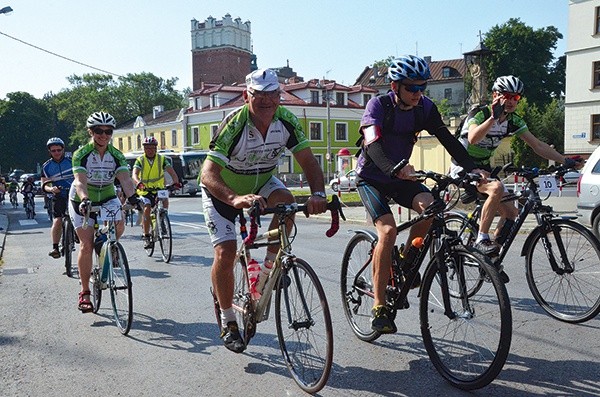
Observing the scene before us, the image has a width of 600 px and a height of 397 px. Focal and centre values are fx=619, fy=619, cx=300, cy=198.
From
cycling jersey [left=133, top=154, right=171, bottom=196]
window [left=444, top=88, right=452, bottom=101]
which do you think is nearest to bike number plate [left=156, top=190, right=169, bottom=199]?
cycling jersey [left=133, top=154, right=171, bottom=196]

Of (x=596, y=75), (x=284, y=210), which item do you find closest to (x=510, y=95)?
(x=284, y=210)

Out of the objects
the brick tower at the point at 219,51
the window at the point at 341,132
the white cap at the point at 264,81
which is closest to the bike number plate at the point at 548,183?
the white cap at the point at 264,81

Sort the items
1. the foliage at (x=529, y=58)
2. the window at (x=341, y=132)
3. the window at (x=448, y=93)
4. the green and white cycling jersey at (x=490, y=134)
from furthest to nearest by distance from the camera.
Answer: the window at (x=448, y=93), the foliage at (x=529, y=58), the window at (x=341, y=132), the green and white cycling jersey at (x=490, y=134)

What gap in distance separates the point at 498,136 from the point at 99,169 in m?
4.28

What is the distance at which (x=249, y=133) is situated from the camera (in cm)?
444

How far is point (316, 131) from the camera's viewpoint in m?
63.9

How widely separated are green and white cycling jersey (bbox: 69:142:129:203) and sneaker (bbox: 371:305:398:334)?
3.73m

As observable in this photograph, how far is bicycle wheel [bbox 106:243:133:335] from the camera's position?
5.65 m

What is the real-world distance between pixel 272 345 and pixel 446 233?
5.87 ft

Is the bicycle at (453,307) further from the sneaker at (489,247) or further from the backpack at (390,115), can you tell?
the sneaker at (489,247)

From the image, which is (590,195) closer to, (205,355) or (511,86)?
(511,86)

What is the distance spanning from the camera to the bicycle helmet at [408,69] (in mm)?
4418

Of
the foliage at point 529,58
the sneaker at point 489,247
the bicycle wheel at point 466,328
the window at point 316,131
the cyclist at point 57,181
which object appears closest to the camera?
the bicycle wheel at point 466,328

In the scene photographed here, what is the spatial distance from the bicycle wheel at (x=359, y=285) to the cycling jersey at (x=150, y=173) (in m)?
6.26
